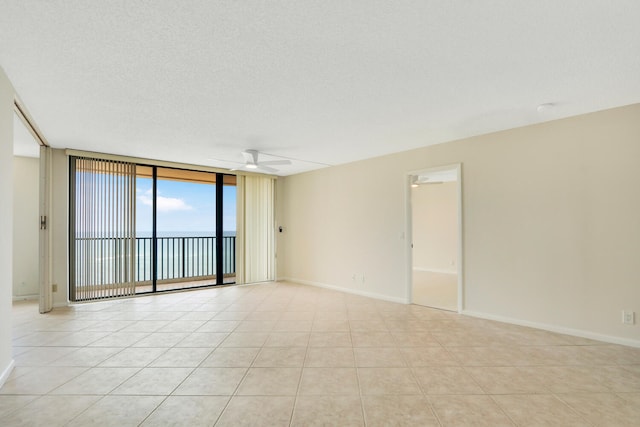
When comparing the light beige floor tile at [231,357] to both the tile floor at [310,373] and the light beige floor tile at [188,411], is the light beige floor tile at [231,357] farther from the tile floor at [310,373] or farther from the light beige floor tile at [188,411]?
the light beige floor tile at [188,411]

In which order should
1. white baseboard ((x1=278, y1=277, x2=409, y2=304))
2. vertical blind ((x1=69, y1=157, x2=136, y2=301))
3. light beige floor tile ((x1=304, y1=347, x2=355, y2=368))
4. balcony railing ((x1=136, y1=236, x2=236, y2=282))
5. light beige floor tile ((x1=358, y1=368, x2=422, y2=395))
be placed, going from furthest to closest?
balcony railing ((x1=136, y1=236, x2=236, y2=282)) < white baseboard ((x1=278, y1=277, x2=409, y2=304)) < vertical blind ((x1=69, y1=157, x2=136, y2=301)) < light beige floor tile ((x1=304, y1=347, x2=355, y2=368)) < light beige floor tile ((x1=358, y1=368, x2=422, y2=395))

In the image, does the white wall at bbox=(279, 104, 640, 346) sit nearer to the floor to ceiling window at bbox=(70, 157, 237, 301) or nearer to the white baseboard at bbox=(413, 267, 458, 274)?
the white baseboard at bbox=(413, 267, 458, 274)

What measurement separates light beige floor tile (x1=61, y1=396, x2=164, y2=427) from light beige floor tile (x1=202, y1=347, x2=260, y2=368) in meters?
0.63

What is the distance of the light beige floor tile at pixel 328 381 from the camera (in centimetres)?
233

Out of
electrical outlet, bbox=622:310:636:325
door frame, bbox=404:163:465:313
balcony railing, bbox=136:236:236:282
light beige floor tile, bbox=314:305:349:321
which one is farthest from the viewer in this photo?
balcony railing, bbox=136:236:236:282

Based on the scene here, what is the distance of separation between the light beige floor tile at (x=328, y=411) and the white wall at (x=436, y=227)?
6.44 metres

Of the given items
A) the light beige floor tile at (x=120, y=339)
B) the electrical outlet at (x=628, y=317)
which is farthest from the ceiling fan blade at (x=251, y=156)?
the electrical outlet at (x=628, y=317)

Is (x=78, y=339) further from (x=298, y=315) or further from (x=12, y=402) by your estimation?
(x=298, y=315)

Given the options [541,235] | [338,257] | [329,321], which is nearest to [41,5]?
[329,321]

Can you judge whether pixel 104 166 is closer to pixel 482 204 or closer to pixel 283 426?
pixel 283 426

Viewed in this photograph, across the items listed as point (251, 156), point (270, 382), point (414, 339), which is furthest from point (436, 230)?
point (270, 382)

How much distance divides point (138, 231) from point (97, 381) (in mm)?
3535

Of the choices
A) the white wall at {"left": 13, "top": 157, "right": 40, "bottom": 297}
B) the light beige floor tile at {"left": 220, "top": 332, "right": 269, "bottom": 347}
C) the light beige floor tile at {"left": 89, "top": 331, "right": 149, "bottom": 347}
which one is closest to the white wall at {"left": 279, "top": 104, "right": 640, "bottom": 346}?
the light beige floor tile at {"left": 220, "top": 332, "right": 269, "bottom": 347}

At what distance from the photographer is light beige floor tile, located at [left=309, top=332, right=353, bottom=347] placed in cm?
328
